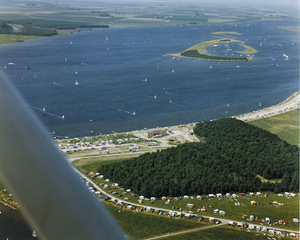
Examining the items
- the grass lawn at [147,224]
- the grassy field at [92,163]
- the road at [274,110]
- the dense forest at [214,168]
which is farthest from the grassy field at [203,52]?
the grass lawn at [147,224]

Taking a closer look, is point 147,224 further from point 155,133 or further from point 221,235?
point 155,133

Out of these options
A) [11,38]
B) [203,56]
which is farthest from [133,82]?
[11,38]

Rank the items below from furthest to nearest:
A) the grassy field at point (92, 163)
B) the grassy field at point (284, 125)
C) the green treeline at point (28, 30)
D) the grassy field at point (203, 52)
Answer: the grassy field at point (203, 52) → the green treeline at point (28, 30) → the grassy field at point (284, 125) → the grassy field at point (92, 163)

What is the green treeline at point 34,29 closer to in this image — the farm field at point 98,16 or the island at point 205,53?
the farm field at point 98,16

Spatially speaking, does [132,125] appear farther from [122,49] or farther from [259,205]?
[122,49]

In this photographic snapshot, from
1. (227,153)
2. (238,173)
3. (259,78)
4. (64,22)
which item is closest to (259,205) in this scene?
(238,173)

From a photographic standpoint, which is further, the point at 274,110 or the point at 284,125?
the point at 274,110
